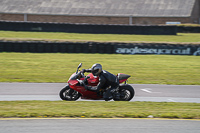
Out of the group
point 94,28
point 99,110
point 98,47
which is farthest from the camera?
point 94,28

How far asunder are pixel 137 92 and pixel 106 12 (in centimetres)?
3465

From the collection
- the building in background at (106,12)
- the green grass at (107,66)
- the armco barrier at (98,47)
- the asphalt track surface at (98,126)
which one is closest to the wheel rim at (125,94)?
the asphalt track surface at (98,126)

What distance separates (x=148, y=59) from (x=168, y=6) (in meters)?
25.8

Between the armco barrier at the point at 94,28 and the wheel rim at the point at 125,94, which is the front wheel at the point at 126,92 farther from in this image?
the armco barrier at the point at 94,28

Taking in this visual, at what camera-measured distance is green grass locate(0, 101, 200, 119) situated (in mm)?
7924

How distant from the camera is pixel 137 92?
40.4 feet

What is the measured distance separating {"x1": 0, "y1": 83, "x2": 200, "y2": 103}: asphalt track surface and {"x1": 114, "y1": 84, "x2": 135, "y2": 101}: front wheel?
0.52 m

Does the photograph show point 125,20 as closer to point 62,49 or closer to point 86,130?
point 62,49

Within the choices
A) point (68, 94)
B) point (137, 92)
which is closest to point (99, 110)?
point (68, 94)

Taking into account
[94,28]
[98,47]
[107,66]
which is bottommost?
[107,66]

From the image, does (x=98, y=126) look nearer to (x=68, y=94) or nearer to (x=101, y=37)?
(x=68, y=94)

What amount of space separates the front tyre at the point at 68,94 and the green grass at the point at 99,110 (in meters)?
1.01

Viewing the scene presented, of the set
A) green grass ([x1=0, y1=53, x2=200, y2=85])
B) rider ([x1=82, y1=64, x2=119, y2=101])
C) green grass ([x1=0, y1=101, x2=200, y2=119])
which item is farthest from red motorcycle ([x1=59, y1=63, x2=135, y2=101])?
green grass ([x1=0, y1=53, x2=200, y2=85])

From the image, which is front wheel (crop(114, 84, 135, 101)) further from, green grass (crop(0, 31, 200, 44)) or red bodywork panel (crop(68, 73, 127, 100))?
green grass (crop(0, 31, 200, 44))
